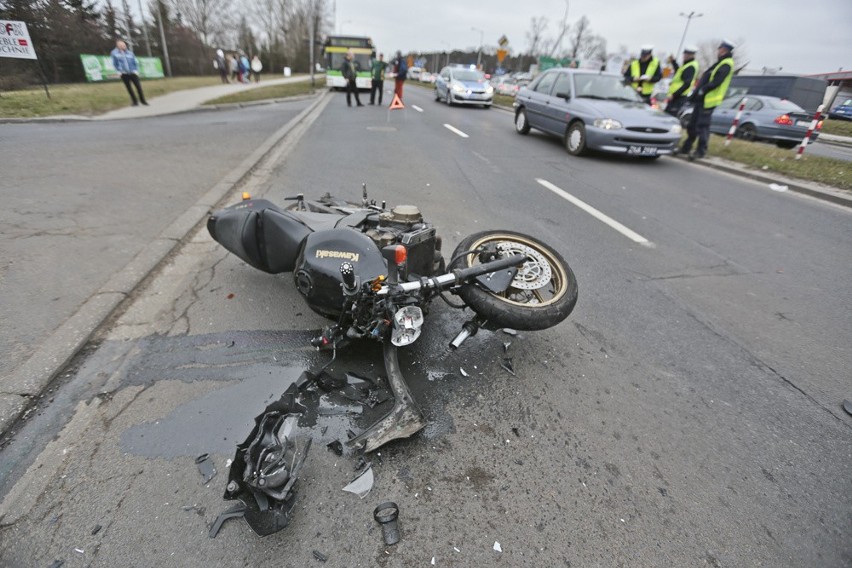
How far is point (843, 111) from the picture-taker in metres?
23.8

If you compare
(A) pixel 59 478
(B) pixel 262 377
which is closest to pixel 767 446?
(B) pixel 262 377

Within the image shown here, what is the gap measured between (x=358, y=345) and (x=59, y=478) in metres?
1.57

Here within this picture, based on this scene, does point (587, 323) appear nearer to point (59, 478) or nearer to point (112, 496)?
point (112, 496)

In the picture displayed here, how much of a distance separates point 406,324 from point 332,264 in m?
0.58

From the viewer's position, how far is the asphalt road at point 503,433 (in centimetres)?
173

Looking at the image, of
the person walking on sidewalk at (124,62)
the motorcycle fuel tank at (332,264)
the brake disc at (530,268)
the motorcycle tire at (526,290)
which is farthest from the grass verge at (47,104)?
the brake disc at (530,268)

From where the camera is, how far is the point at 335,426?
7.30ft

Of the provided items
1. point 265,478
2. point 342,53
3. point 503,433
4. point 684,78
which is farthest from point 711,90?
point 342,53

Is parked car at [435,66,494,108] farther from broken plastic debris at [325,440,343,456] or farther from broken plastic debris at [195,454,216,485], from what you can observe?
broken plastic debris at [195,454,216,485]

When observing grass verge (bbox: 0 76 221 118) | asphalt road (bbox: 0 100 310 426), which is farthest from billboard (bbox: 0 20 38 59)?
asphalt road (bbox: 0 100 310 426)

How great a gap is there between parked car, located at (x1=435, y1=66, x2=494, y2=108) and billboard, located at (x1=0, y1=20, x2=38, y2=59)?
15.0 m

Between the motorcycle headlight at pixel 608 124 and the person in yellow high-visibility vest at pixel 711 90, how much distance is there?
2172 millimetres

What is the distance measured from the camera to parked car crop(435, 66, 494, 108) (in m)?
19.6

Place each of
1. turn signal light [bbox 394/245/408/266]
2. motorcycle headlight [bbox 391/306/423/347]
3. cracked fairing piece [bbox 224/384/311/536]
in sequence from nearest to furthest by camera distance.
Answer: cracked fairing piece [bbox 224/384/311/536] < motorcycle headlight [bbox 391/306/423/347] < turn signal light [bbox 394/245/408/266]
